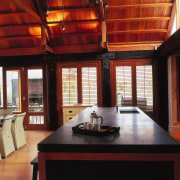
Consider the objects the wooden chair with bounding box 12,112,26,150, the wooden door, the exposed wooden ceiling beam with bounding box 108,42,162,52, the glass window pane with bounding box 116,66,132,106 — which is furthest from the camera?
the wooden door

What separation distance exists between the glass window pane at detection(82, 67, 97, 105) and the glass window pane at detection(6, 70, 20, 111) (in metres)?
2.42

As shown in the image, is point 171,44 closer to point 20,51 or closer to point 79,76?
point 79,76

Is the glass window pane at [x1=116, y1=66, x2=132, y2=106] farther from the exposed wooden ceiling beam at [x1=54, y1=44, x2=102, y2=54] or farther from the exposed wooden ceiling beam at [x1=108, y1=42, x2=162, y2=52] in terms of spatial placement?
the exposed wooden ceiling beam at [x1=54, y1=44, x2=102, y2=54]

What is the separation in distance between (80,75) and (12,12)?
2.81m

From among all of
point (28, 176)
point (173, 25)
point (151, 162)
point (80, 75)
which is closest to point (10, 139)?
point (28, 176)

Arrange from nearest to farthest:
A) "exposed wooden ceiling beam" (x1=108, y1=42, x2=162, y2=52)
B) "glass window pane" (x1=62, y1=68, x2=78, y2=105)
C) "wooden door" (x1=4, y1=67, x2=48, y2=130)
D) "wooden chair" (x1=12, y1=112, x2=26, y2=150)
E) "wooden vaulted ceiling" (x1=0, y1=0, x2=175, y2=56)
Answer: "wooden chair" (x1=12, y1=112, x2=26, y2=150)
"wooden vaulted ceiling" (x1=0, y1=0, x2=175, y2=56)
"exposed wooden ceiling beam" (x1=108, y1=42, x2=162, y2=52)
"glass window pane" (x1=62, y1=68, x2=78, y2=105)
"wooden door" (x1=4, y1=67, x2=48, y2=130)

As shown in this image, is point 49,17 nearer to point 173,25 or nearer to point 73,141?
point 173,25

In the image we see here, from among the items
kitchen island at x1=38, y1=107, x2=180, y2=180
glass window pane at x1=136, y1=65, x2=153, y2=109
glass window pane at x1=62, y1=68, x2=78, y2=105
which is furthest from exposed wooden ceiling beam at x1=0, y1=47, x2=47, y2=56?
kitchen island at x1=38, y1=107, x2=180, y2=180

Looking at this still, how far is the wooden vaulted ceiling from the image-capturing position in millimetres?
5328

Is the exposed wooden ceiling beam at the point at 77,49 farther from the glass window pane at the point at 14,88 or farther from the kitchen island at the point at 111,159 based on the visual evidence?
the kitchen island at the point at 111,159

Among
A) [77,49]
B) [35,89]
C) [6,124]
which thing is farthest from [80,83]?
[6,124]

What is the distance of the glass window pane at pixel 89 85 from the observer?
638 cm

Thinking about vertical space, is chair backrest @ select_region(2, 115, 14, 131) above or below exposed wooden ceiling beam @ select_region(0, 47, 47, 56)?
below

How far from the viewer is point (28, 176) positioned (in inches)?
121
